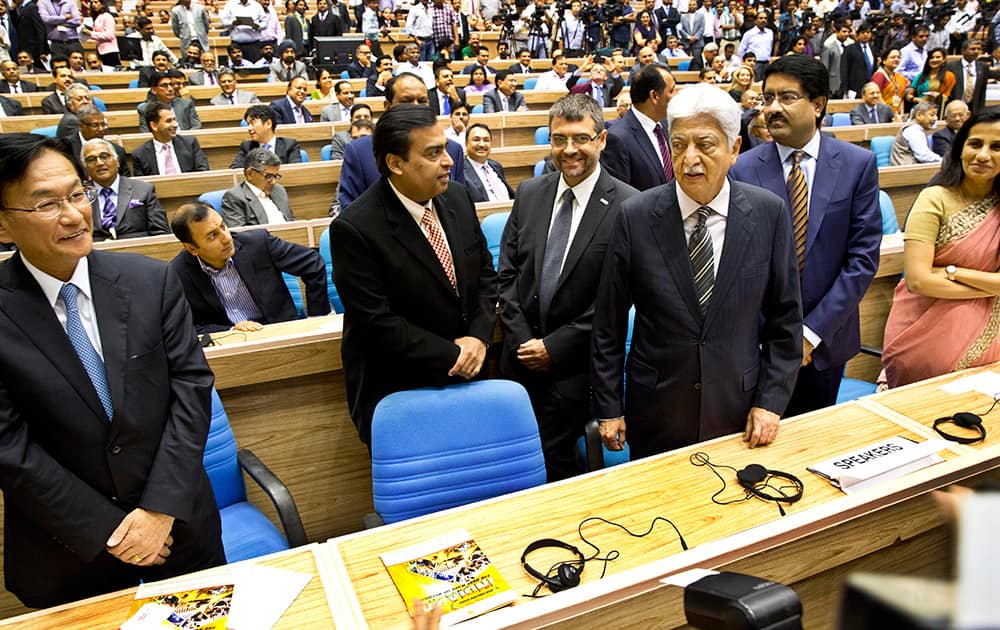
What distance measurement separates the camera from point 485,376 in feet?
8.38

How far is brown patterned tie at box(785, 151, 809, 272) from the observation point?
7.11 ft

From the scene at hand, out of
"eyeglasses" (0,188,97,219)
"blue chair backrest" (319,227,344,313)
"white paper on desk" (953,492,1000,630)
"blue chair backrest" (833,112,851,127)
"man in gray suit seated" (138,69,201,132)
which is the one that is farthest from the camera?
"blue chair backrest" (833,112,851,127)

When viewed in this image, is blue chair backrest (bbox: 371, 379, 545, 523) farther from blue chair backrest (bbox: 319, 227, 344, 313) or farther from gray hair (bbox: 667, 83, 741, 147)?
blue chair backrest (bbox: 319, 227, 344, 313)

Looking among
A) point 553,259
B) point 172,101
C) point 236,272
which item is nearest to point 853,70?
point 172,101

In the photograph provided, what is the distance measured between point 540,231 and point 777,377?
89cm

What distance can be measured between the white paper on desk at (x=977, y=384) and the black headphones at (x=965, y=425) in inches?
7.8

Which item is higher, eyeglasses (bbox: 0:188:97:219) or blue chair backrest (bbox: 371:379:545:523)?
eyeglasses (bbox: 0:188:97:219)

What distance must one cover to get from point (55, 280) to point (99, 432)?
0.31 meters

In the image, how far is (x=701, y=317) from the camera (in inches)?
69.9

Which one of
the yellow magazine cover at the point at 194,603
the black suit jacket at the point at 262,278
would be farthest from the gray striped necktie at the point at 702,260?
the black suit jacket at the point at 262,278

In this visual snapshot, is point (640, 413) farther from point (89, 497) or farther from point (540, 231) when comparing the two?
point (89, 497)

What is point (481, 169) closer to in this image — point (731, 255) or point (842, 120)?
point (731, 255)

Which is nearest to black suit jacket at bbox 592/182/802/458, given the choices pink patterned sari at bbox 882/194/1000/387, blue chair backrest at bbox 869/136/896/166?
pink patterned sari at bbox 882/194/1000/387

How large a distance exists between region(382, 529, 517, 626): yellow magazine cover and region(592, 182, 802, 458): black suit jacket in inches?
26.0
